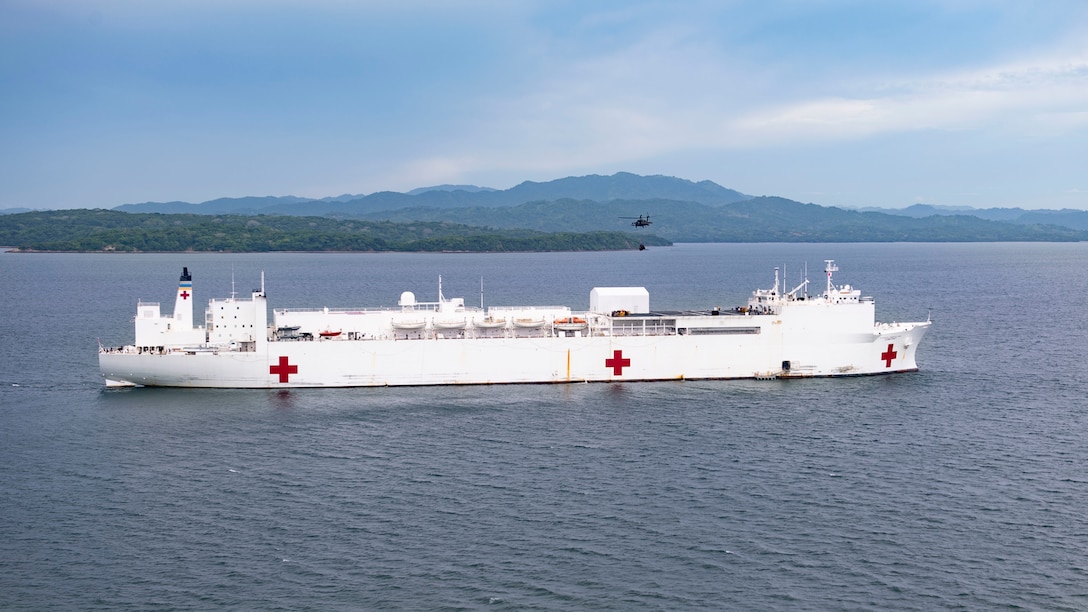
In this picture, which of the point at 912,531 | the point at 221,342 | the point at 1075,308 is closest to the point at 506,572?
the point at 912,531

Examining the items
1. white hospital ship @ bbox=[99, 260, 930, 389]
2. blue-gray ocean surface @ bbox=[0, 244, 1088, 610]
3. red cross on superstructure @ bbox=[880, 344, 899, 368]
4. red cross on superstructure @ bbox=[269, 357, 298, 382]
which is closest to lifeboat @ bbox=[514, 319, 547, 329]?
white hospital ship @ bbox=[99, 260, 930, 389]

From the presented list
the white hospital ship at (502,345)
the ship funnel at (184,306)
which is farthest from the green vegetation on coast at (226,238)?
the white hospital ship at (502,345)

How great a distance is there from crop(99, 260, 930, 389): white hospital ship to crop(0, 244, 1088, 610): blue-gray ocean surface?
830mm

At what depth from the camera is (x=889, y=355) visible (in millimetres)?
34156

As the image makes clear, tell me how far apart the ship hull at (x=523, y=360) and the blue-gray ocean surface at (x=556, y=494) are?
2.32ft

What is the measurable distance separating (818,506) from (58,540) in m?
15.3

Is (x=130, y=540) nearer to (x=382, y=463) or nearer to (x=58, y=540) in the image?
(x=58, y=540)

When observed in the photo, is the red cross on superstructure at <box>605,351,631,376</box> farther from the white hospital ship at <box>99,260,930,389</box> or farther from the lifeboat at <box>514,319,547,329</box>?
the lifeboat at <box>514,319,547,329</box>

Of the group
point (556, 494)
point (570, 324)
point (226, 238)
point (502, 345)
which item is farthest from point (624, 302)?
point (226, 238)

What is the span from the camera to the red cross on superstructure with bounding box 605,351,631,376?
108 ft

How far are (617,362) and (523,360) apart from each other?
3289 mm

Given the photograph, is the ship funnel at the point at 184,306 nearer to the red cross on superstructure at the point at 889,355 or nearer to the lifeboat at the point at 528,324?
the lifeboat at the point at 528,324

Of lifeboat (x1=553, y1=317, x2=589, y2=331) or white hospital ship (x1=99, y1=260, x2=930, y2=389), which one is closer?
white hospital ship (x1=99, y1=260, x2=930, y2=389)

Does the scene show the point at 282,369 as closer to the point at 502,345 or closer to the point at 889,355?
the point at 502,345
